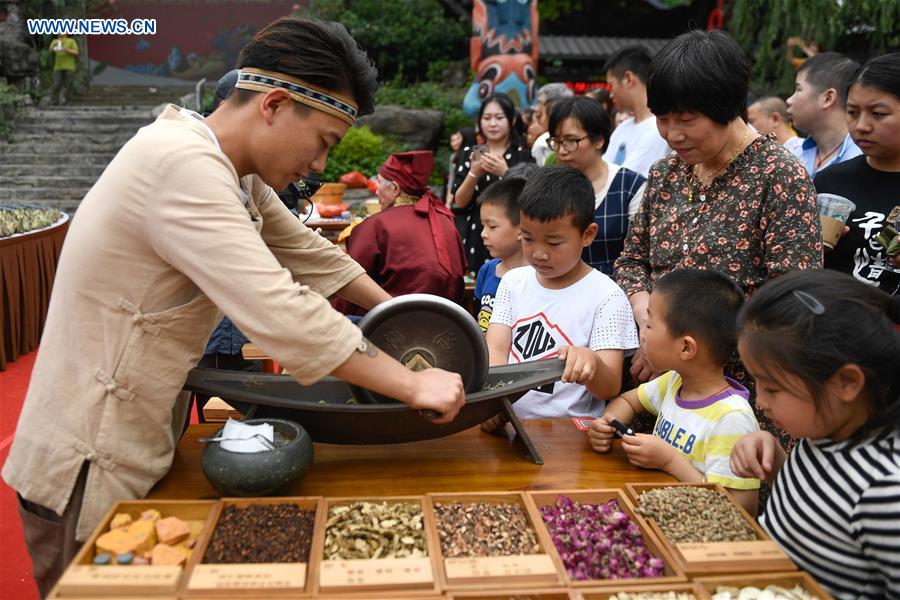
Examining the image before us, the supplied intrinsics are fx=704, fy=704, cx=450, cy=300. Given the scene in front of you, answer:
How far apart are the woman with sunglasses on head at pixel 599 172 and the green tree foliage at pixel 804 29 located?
11.2 m

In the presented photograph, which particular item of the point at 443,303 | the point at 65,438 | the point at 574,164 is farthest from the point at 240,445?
the point at 574,164

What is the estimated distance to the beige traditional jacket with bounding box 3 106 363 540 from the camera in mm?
1403

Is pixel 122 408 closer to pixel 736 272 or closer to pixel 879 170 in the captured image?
pixel 736 272

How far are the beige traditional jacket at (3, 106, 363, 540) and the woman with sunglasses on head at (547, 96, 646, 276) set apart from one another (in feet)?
6.71

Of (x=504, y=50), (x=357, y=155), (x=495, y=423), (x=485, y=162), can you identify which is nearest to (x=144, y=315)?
(x=495, y=423)

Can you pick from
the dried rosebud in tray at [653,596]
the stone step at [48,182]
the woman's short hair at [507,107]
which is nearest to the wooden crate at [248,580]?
the dried rosebud in tray at [653,596]

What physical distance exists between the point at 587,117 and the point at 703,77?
4.73ft

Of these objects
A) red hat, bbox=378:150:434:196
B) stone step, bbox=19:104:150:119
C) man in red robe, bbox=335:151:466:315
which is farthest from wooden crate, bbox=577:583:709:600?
stone step, bbox=19:104:150:119

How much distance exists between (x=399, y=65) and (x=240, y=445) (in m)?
17.2

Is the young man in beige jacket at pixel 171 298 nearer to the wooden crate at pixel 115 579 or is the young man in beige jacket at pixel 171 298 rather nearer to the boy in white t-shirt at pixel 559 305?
the wooden crate at pixel 115 579

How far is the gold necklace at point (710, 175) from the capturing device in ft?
7.43

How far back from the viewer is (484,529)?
151 cm

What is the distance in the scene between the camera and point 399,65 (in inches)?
696

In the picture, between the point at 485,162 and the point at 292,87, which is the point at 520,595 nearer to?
the point at 292,87
